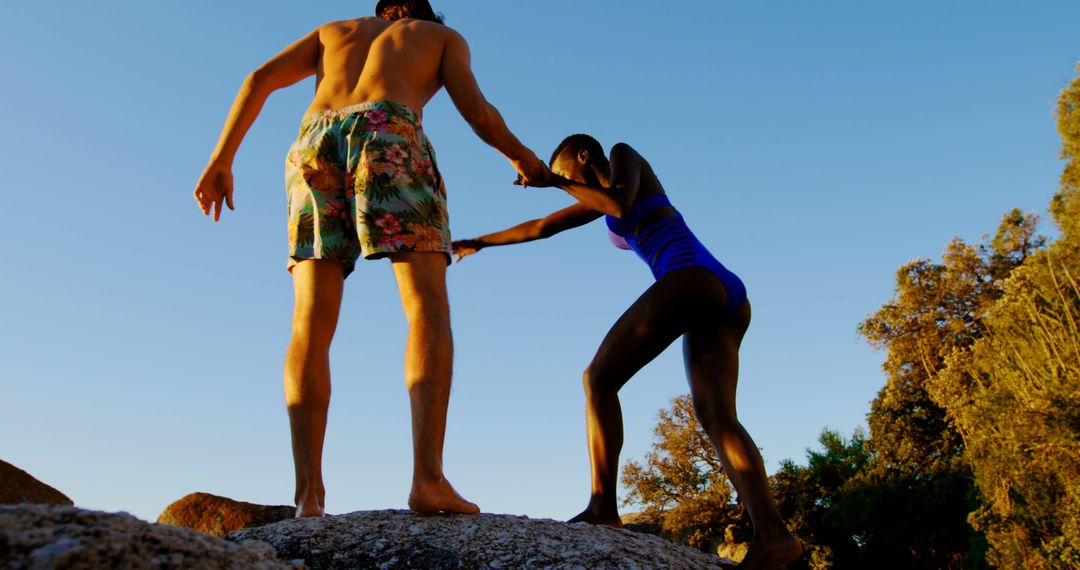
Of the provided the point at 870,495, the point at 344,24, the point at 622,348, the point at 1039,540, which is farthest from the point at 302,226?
the point at 870,495

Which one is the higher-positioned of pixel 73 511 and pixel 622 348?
pixel 622 348

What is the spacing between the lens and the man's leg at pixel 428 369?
3.52 meters

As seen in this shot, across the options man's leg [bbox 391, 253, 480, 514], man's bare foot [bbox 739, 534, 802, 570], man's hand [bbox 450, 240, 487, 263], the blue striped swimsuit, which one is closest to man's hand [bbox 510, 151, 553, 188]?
the blue striped swimsuit

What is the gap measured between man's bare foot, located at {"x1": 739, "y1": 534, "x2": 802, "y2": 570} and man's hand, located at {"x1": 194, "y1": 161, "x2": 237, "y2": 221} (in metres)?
2.93

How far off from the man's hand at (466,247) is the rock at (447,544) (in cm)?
184

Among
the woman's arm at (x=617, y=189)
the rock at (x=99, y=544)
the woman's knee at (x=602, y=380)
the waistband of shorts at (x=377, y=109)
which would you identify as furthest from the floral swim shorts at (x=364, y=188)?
the rock at (x=99, y=544)

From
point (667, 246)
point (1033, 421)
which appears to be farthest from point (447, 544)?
point (1033, 421)

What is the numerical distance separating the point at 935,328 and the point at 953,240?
3.34 metres

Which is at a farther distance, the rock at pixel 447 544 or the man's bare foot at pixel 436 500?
the man's bare foot at pixel 436 500

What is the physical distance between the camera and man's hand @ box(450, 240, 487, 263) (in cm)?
507

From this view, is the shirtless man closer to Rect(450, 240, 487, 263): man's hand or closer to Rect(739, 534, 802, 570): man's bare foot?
Rect(450, 240, 487, 263): man's hand

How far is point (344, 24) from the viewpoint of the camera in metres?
4.40

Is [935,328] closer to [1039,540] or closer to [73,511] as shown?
[1039,540]

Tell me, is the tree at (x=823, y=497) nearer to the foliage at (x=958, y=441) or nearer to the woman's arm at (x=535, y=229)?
the foliage at (x=958, y=441)
